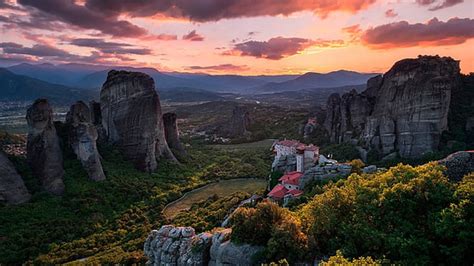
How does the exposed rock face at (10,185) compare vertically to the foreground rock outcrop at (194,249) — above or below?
below

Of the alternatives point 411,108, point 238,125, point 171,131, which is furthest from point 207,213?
point 238,125

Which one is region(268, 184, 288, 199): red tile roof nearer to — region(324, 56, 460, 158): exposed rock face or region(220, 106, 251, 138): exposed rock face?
region(324, 56, 460, 158): exposed rock face

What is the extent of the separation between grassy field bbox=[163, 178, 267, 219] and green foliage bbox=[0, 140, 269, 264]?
146cm

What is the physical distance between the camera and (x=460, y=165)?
2370 cm

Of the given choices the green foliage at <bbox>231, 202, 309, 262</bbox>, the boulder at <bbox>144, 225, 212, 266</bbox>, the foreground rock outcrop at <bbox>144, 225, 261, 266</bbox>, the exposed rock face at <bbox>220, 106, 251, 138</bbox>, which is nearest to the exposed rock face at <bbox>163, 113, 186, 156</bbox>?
the exposed rock face at <bbox>220, 106, 251, 138</bbox>

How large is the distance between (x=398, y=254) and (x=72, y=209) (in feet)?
150

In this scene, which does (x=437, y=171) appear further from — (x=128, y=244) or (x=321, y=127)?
(x=321, y=127)

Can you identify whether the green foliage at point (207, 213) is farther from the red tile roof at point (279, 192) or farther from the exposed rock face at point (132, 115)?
the exposed rock face at point (132, 115)

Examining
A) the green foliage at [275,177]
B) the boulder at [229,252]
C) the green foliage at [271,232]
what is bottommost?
the green foliage at [275,177]

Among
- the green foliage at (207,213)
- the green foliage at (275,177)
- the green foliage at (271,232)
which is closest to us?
the green foliage at (271,232)

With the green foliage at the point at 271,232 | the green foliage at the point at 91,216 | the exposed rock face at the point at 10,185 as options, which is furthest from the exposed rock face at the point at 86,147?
the green foliage at the point at 271,232

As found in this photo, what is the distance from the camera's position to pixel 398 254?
18578mm

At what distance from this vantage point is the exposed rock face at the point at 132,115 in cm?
7406

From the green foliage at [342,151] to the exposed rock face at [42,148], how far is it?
53236 mm
